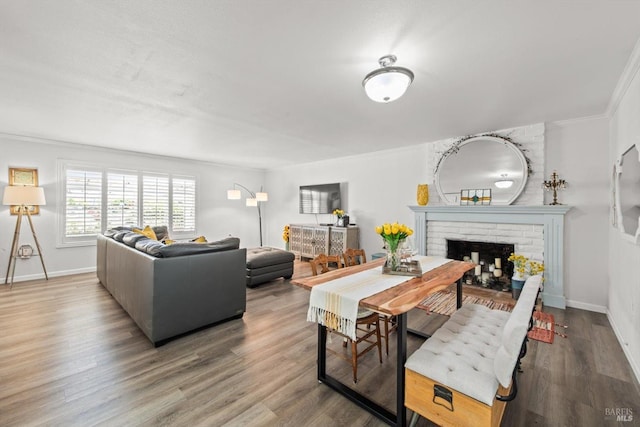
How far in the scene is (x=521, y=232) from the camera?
385 cm

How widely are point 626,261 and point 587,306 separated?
54.2 inches

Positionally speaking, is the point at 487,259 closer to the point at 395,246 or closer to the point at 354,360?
the point at 395,246

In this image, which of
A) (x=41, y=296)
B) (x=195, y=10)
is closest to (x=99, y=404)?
(x=195, y=10)


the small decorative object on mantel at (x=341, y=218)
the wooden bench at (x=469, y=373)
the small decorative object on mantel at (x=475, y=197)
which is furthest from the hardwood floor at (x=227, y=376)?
the small decorative object on mantel at (x=341, y=218)

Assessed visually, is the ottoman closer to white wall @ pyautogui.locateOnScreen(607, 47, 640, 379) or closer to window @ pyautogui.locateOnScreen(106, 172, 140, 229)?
window @ pyautogui.locateOnScreen(106, 172, 140, 229)

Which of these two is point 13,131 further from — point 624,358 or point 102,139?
point 624,358

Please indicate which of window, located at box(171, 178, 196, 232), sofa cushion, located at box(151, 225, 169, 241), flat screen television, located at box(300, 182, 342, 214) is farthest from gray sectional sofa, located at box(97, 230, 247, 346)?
flat screen television, located at box(300, 182, 342, 214)

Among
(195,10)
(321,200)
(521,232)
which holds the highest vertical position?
(195,10)

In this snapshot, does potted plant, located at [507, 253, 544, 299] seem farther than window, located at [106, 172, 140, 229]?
No

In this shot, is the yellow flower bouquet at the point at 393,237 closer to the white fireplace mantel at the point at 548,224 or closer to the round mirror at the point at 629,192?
the round mirror at the point at 629,192

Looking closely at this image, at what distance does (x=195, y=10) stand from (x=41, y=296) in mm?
4598

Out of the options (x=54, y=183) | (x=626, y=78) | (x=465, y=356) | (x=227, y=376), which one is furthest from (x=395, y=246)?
(x=54, y=183)

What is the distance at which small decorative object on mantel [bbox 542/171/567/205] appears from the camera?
3.61 m

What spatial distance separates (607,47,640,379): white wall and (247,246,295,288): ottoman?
13.5 feet
